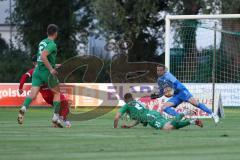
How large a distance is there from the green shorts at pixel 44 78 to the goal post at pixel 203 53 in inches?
444

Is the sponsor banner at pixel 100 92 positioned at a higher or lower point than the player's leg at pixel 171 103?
lower

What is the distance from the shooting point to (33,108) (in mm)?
34906

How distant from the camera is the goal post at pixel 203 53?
30.2 m

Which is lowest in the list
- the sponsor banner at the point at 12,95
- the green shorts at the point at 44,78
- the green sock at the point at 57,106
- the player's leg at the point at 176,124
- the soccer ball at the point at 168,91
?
the sponsor banner at the point at 12,95

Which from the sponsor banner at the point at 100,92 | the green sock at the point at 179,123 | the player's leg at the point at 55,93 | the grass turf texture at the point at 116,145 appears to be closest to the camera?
the grass turf texture at the point at 116,145

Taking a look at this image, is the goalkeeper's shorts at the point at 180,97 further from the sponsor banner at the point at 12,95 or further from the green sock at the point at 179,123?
the sponsor banner at the point at 12,95

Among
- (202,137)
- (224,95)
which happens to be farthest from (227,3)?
(202,137)

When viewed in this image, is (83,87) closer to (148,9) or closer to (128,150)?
(148,9)

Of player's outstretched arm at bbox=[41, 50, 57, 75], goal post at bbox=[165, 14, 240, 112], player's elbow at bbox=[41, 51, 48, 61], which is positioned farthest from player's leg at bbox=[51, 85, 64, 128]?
goal post at bbox=[165, 14, 240, 112]

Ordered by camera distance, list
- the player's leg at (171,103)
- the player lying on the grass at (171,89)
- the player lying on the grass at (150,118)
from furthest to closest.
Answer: the player's leg at (171,103) < the player lying on the grass at (171,89) < the player lying on the grass at (150,118)

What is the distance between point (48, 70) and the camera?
18.0m

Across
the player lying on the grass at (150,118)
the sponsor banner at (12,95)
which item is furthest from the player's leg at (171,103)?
the sponsor banner at (12,95)

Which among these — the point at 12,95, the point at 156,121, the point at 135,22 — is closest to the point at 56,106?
the point at 156,121

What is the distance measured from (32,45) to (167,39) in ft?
73.2
